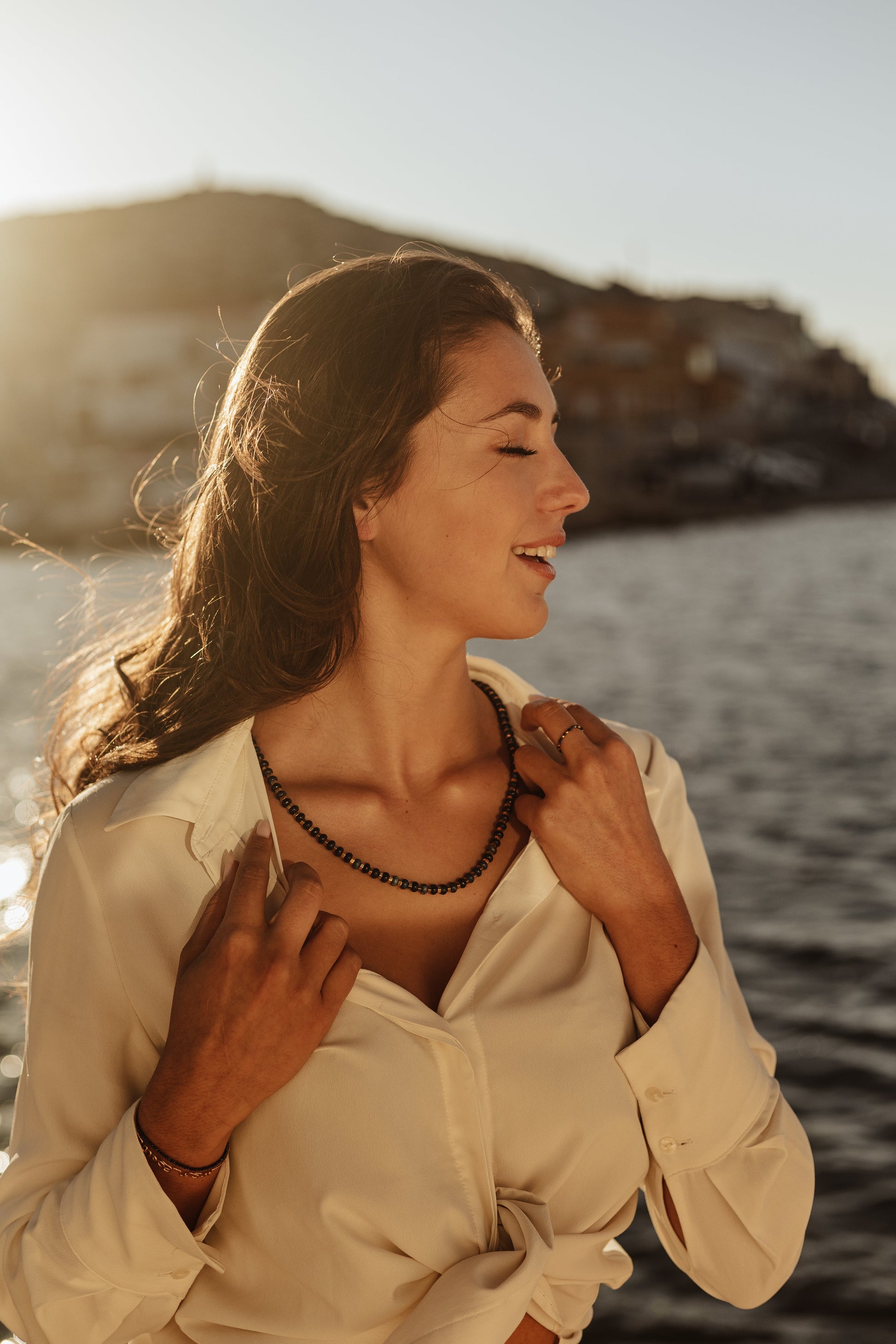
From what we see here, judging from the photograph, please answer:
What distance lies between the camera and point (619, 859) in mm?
1784

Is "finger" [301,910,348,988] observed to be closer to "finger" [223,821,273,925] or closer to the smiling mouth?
"finger" [223,821,273,925]

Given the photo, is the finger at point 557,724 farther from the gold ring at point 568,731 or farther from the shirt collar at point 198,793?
the shirt collar at point 198,793

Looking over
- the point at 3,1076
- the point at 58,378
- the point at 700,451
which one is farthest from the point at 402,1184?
the point at 700,451

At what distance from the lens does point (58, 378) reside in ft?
187

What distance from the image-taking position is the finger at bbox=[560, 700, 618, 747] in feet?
6.15

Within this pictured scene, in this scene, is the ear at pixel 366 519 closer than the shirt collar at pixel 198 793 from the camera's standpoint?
No

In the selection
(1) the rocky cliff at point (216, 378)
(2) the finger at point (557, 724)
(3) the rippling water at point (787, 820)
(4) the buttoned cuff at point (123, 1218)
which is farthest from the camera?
(1) the rocky cliff at point (216, 378)

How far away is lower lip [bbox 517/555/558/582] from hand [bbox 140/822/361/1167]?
2.06 ft

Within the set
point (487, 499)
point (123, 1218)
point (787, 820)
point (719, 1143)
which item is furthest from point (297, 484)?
point (787, 820)

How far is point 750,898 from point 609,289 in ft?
254

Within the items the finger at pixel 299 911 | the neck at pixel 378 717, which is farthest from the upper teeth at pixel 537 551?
the finger at pixel 299 911

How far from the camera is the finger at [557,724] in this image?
1.87 m

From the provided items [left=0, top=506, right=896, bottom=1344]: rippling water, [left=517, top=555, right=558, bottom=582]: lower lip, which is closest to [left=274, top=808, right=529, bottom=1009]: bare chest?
[left=517, top=555, right=558, bottom=582]: lower lip

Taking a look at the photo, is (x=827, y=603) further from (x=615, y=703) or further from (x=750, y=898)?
(x=750, y=898)
